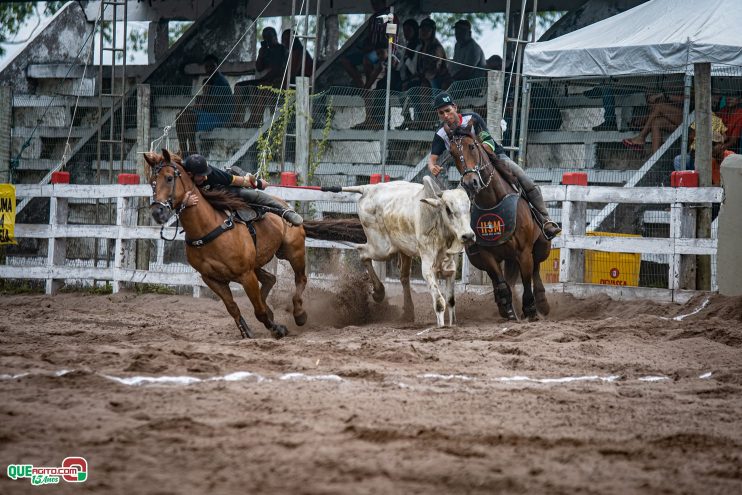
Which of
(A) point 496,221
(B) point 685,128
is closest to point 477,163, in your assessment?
(A) point 496,221

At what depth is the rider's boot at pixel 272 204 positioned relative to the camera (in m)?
10.7

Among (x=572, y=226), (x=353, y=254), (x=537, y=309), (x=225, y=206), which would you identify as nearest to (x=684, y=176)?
(x=572, y=226)

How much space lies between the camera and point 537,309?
11836 millimetres

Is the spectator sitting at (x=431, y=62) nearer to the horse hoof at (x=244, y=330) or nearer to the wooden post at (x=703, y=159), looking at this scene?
the wooden post at (x=703, y=159)

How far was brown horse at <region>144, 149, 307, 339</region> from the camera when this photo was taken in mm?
9570

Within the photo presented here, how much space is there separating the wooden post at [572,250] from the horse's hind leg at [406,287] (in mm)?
2118

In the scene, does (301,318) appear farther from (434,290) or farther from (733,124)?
(733,124)

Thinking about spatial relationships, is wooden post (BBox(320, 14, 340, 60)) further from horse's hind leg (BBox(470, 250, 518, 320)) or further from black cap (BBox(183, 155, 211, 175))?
black cap (BBox(183, 155, 211, 175))

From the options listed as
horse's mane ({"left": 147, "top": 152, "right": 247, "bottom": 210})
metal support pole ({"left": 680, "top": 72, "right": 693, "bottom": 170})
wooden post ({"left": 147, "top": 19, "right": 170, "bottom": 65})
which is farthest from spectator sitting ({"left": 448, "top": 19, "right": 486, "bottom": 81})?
horse's mane ({"left": 147, "top": 152, "right": 247, "bottom": 210})

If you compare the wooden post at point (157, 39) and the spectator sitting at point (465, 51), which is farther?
the wooden post at point (157, 39)

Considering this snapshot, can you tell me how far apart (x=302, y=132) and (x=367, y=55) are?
411 centimetres

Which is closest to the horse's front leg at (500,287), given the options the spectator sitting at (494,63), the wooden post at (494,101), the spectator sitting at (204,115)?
the wooden post at (494,101)

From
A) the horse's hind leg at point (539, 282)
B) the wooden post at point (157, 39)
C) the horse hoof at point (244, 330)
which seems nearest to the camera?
the horse hoof at point (244, 330)

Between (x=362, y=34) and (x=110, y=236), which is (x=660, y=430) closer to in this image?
(x=110, y=236)
